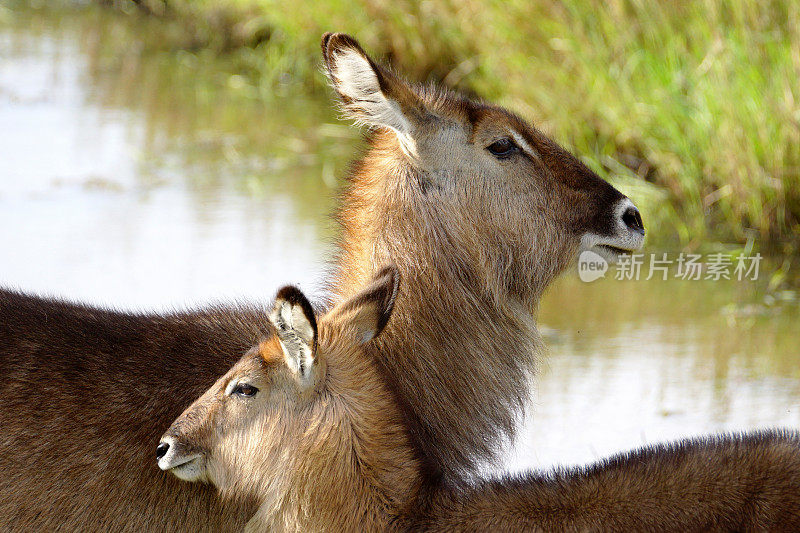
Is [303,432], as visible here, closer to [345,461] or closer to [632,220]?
[345,461]

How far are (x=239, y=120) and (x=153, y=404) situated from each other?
290 inches

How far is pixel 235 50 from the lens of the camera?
13.3 m

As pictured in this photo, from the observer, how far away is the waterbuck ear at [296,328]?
3238 millimetres

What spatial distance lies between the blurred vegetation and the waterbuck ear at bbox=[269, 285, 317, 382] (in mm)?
4149

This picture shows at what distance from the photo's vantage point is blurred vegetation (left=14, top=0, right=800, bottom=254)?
677cm

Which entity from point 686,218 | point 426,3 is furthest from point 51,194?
point 686,218

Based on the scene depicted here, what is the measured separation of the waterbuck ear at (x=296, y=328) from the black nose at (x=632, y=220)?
1.32m

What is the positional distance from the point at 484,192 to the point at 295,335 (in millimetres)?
1007

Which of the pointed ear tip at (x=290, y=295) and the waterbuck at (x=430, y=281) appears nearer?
the pointed ear tip at (x=290, y=295)

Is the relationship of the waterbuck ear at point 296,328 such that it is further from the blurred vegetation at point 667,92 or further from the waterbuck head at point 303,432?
the blurred vegetation at point 667,92

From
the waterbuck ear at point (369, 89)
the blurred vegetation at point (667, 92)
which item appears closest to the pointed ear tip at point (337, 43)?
the waterbuck ear at point (369, 89)

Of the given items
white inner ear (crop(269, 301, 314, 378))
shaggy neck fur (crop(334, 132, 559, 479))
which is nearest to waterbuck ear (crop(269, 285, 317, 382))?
white inner ear (crop(269, 301, 314, 378))

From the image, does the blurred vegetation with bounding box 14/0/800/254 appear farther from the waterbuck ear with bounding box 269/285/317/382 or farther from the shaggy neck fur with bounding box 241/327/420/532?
the waterbuck ear with bounding box 269/285/317/382

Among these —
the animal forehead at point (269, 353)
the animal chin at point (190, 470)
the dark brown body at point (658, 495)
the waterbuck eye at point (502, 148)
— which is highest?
the waterbuck eye at point (502, 148)
